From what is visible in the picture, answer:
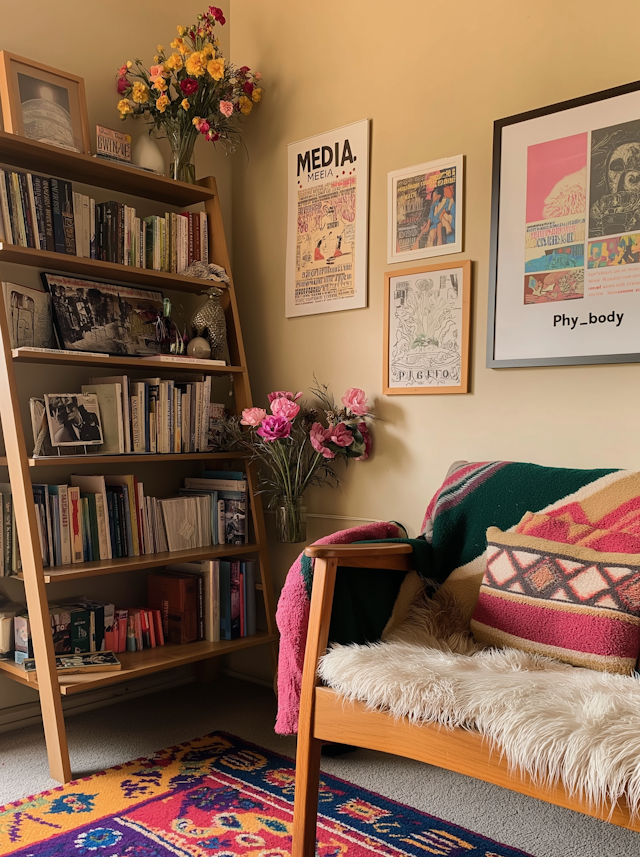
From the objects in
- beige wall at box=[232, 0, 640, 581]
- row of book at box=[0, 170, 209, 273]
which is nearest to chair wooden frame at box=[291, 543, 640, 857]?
beige wall at box=[232, 0, 640, 581]

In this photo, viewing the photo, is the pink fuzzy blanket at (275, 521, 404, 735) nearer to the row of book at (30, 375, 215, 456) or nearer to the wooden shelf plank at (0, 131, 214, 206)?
the row of book at (30, 375, 215, 456)

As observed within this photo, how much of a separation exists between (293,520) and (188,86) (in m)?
1.44

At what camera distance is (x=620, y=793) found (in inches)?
43.3

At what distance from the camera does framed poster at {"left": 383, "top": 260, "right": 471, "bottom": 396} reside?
87.2 inches

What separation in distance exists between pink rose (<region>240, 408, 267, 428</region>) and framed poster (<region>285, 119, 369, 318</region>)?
0.43 meters

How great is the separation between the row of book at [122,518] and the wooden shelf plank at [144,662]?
11.8 inches

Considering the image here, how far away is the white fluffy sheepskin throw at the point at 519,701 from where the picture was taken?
1.13m

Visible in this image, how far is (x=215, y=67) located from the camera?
2.44 m

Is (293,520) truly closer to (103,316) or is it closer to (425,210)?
(103,316)

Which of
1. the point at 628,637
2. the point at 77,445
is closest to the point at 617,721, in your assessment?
the point at 628,637

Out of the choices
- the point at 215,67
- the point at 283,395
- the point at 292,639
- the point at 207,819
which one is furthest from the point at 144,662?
the point at 215,67

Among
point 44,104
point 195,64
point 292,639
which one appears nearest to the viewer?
point 292,639

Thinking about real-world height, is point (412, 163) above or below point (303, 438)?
above

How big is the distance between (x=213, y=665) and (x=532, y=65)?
2226 millimetres
